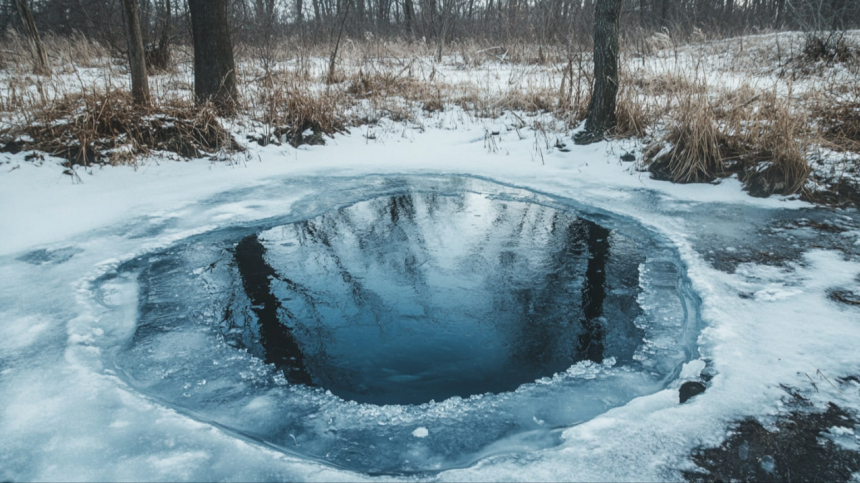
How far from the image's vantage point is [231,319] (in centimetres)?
292

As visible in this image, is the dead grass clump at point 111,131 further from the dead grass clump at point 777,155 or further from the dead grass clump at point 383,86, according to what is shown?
the dead grass clump at point 777,155

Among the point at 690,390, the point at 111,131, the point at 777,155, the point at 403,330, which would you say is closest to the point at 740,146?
the point at 777,155

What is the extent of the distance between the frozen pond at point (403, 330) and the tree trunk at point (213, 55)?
3061mm

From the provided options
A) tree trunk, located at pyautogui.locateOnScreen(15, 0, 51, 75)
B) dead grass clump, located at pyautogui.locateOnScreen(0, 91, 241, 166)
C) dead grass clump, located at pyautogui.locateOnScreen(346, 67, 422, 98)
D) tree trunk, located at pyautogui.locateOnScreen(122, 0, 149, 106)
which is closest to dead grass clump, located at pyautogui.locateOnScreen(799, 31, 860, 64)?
dead grass clump, located at pyautogui.locateOnScreen(346, 67, 422, 98)

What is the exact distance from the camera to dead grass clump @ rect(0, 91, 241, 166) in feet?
17.9

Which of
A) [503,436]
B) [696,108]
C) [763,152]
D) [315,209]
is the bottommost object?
[503,436]

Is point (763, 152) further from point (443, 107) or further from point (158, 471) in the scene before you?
point (158, 471)

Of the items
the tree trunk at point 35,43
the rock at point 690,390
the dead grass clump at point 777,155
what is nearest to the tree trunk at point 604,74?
the dead grass clump at point 777,155

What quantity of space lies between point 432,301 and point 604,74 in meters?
4.38

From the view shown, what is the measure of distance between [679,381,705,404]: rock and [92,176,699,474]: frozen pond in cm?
9

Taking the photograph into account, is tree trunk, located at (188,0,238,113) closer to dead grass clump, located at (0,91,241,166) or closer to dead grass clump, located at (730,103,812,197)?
dead grass clump, located at (0,91,241,166)

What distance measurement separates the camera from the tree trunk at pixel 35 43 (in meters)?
7.98

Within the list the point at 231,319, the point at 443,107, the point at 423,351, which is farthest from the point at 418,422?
the point at 443,107

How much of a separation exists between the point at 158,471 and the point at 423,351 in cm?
121
